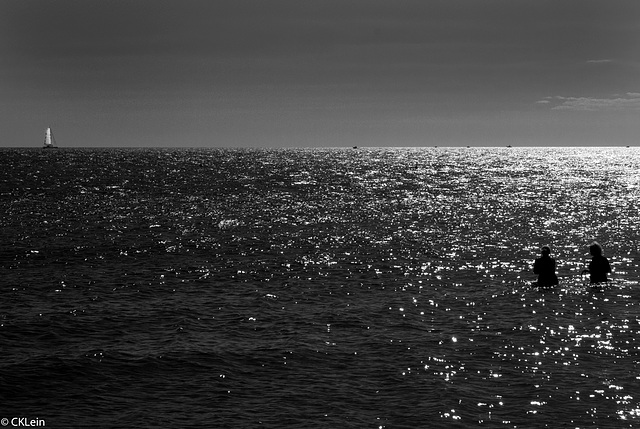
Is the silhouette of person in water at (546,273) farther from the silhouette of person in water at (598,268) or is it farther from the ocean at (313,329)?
the silhouette of person in water at (598,268)

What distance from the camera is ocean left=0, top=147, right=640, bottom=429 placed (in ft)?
55.1

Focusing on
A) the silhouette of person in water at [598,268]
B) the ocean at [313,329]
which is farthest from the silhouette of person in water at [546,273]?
the silhouette of person in water at [598,268]

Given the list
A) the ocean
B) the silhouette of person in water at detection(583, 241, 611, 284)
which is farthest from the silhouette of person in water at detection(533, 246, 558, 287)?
the silhouette of person in water at detection(583, 241, 611, 284)

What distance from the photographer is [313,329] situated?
2444cm

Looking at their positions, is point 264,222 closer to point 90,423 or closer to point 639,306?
point 639,306

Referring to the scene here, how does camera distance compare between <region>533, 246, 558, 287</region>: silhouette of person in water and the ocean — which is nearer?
the ocean

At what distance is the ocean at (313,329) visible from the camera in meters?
16.8

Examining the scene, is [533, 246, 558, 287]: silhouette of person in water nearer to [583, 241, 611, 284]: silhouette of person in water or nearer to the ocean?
the ocean

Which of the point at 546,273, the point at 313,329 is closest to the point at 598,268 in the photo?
the point at 546,273

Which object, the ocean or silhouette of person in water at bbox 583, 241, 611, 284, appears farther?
silhouette of person in water at bbox 583, 241, 611, 284

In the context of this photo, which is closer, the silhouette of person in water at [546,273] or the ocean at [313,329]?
the ocean at [313,329]

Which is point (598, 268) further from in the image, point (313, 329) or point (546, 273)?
point (313, 329)

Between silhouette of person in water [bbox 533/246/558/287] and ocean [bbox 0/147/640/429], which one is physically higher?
silhouette of person in water [bbox 533/246/558/287]

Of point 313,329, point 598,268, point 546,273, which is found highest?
point 598,268
